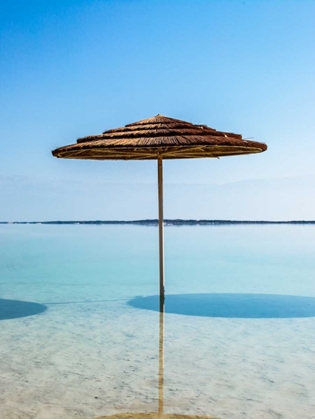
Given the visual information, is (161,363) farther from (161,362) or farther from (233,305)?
(233,305)

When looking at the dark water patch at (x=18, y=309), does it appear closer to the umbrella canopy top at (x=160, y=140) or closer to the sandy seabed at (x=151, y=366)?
the sandy seabed at (x=151, y=366)

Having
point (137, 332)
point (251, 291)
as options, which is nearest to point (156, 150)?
point (137, 332)

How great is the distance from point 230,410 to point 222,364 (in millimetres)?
965

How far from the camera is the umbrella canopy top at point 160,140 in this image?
5711 millimetres

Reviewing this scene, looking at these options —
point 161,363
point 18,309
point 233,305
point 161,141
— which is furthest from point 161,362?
point 18,309

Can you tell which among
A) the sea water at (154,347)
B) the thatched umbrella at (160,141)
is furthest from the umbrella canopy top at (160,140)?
the sea water at (154,347)

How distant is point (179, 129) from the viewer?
6.11 m

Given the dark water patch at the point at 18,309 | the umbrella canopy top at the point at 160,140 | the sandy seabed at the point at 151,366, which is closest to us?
the sandy seabed at the point at 151,366

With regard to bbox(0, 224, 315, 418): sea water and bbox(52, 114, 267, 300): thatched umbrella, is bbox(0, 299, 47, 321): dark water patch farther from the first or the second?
bbox(52, 114, 267, 300): thatched umbrella

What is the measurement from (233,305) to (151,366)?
2796 millimetres

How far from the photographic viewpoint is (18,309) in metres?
6.70

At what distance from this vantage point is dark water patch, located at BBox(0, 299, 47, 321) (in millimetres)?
6309

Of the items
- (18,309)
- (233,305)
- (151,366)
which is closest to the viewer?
(151,366)

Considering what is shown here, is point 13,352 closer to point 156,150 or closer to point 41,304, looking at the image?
point 41,304
